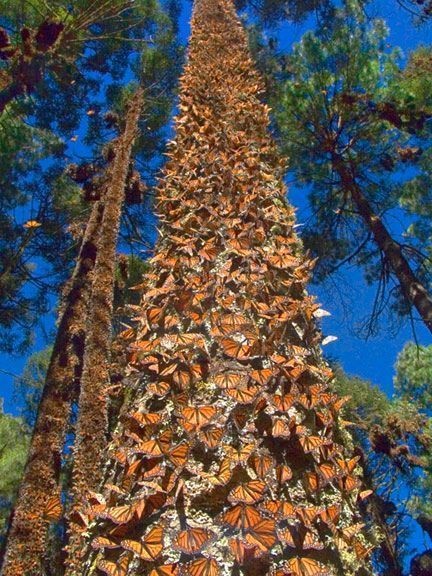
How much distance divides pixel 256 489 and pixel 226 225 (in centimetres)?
104

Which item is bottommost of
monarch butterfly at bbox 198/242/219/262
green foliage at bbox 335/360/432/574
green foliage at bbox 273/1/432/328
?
monarch butterfly at bbox 198/242/219/262

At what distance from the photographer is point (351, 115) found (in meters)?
7.22

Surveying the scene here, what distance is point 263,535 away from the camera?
1.25 meters

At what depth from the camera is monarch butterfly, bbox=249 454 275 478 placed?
139cm

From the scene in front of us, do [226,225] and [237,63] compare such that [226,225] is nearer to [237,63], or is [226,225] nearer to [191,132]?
[191,132]

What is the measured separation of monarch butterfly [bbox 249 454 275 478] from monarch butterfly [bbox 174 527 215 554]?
0.63 feet

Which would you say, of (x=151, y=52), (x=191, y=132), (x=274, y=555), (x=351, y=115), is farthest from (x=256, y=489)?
(x=151, y=52)

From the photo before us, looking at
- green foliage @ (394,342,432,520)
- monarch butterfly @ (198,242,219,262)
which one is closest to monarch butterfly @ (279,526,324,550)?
monarch butterfly @ (198,242,219,262)

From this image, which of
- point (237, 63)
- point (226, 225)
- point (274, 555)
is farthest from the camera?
point (237, 63)

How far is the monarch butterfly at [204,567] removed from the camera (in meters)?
1.19

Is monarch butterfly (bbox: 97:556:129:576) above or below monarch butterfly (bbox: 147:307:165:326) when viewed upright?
below

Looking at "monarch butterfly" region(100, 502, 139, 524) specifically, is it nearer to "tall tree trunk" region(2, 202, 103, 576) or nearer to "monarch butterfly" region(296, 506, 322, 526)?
"monarch butterfly" region(296, 506, 322, 526)

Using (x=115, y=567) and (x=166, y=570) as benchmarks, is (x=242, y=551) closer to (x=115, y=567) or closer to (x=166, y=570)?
(x=166, y=570)

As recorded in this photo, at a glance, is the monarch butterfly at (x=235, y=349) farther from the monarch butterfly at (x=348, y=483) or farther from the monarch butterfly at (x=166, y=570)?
the monarch butterfly at (x=166, y=570)
